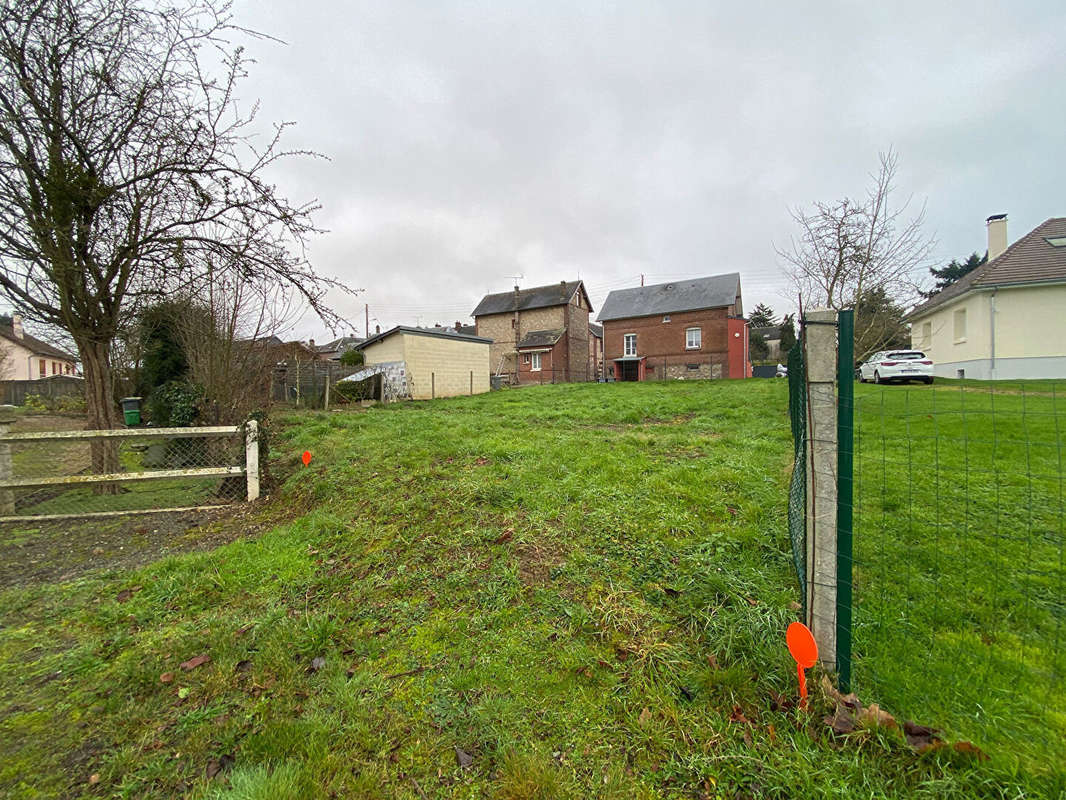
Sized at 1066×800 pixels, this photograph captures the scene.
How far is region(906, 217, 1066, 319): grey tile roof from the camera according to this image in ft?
53.5

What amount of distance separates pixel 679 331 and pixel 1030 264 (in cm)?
1735

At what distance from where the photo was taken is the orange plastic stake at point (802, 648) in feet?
5.66

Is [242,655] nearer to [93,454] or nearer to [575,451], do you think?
[575,451]

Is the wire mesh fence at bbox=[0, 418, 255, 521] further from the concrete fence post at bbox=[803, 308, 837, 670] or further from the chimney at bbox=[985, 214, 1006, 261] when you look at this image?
the chimney at bbox=[985, 214, 1006, 261]

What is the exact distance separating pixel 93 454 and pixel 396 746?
23.4 ft

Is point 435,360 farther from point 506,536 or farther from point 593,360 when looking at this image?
point 593,360

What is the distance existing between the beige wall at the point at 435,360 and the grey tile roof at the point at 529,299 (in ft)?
37.0

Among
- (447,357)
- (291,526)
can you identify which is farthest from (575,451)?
(447,357)

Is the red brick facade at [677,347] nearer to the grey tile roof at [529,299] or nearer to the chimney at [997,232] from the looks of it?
the grey tile roof at [529,299]

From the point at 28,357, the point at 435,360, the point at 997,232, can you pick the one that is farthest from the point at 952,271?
the point at 28,357

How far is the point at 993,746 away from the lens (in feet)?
5.16

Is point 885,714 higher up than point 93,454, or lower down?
lower down

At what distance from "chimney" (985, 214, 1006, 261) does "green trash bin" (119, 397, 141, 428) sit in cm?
3621

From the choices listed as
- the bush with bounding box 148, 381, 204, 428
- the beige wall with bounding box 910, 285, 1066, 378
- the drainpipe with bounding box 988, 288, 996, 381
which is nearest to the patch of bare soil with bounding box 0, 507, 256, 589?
the bush with bounding box 148, 381, 204, 428
